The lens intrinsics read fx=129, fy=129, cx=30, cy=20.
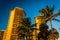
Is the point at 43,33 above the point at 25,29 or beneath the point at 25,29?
beneath

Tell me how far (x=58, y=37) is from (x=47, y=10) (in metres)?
8.61

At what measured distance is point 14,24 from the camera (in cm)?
5828

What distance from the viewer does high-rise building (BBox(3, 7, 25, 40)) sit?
54188 millimetres

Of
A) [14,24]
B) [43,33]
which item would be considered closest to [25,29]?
[43,33]

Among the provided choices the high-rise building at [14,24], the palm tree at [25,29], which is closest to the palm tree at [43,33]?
the palm tree at [25,29]

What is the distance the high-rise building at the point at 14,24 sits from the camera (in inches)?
2133

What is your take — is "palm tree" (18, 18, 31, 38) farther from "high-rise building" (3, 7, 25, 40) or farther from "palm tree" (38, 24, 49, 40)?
"high-rise building" (3, 7, 25, 40)

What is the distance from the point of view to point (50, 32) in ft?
120

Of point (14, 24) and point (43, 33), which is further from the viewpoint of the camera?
point (14, 24)

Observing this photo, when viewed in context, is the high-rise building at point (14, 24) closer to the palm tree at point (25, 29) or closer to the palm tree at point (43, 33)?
the palm tree at point (25, 29)

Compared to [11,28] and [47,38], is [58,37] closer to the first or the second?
[47,38]

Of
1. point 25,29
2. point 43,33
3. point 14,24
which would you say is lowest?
point 43,33

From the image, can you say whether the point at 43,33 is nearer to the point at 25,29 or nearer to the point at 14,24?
the point at 25,29

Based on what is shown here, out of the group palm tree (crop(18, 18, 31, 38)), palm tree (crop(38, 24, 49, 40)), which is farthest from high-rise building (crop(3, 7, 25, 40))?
palm tree (crop(38, 24, 49, 40))
